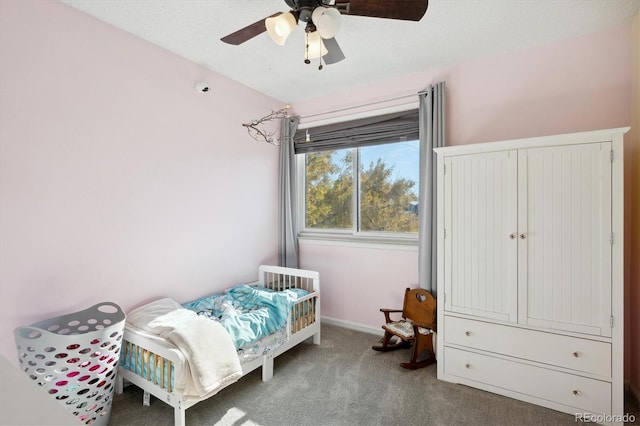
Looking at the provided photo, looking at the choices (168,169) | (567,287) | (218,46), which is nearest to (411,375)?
(567,287)

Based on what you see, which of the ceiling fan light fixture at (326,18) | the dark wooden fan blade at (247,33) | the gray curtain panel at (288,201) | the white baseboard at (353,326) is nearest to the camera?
the ceiling fan light fixture at (326,18)

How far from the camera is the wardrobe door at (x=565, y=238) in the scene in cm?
182

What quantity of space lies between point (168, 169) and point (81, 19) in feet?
3.54

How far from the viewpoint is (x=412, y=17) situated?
57.6 inches

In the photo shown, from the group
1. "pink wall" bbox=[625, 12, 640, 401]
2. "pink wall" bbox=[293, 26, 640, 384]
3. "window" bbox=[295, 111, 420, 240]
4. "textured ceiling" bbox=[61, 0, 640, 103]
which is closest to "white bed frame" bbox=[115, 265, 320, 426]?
"pink wall" bbox=[293, 26, 640, 384]

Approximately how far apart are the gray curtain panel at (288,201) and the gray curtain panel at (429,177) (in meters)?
1.43

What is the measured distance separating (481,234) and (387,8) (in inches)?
62.5

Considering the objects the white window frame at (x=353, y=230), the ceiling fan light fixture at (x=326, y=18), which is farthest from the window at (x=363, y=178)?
the ceiling fan light fixture at (x=326, y=18)

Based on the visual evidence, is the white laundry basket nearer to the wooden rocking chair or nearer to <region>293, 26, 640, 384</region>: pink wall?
the wooden rocking chair

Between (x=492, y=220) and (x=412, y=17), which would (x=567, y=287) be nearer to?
(x=492, y=220)

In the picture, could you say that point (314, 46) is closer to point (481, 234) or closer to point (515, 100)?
point (481, 234)

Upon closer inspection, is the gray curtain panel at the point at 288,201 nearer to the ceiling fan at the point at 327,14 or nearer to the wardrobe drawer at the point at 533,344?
the wardrobe drawer at the point at 533,344

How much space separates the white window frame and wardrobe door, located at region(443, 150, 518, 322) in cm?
67

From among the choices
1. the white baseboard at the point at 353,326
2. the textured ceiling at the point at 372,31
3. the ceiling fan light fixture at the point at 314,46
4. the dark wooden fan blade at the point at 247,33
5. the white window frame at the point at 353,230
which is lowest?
the white baseboard at the point at 353,326
